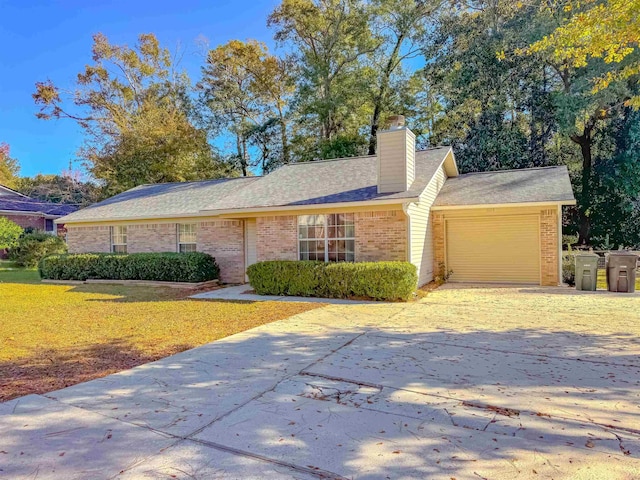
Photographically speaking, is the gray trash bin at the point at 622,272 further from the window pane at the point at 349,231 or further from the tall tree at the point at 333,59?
the tall tree at the point at 333,59

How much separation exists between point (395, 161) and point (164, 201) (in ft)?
30.9

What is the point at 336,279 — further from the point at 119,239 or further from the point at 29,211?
the point at 29,211

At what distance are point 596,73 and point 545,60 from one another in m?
2.45

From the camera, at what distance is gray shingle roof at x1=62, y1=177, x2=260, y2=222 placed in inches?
587

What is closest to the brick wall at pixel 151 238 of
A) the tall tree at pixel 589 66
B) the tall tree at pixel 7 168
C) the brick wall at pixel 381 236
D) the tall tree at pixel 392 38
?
the brick wall at pixel 381 236

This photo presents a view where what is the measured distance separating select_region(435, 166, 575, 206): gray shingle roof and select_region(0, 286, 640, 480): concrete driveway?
6215 millimetres

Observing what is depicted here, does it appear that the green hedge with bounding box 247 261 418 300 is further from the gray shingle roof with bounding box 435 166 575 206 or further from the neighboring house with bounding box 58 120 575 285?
the gray shingle roof with bounding box 435 166 575 206

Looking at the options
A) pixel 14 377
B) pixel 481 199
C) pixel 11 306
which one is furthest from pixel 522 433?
pixel 11 306

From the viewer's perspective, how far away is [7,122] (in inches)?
1353

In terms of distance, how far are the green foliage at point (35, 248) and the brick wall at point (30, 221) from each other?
668cm

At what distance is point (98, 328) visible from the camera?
7.38 metres

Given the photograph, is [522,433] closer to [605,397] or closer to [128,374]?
[605,397]

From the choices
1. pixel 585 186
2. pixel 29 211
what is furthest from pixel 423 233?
pixel 29 211

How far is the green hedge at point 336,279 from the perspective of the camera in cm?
973
